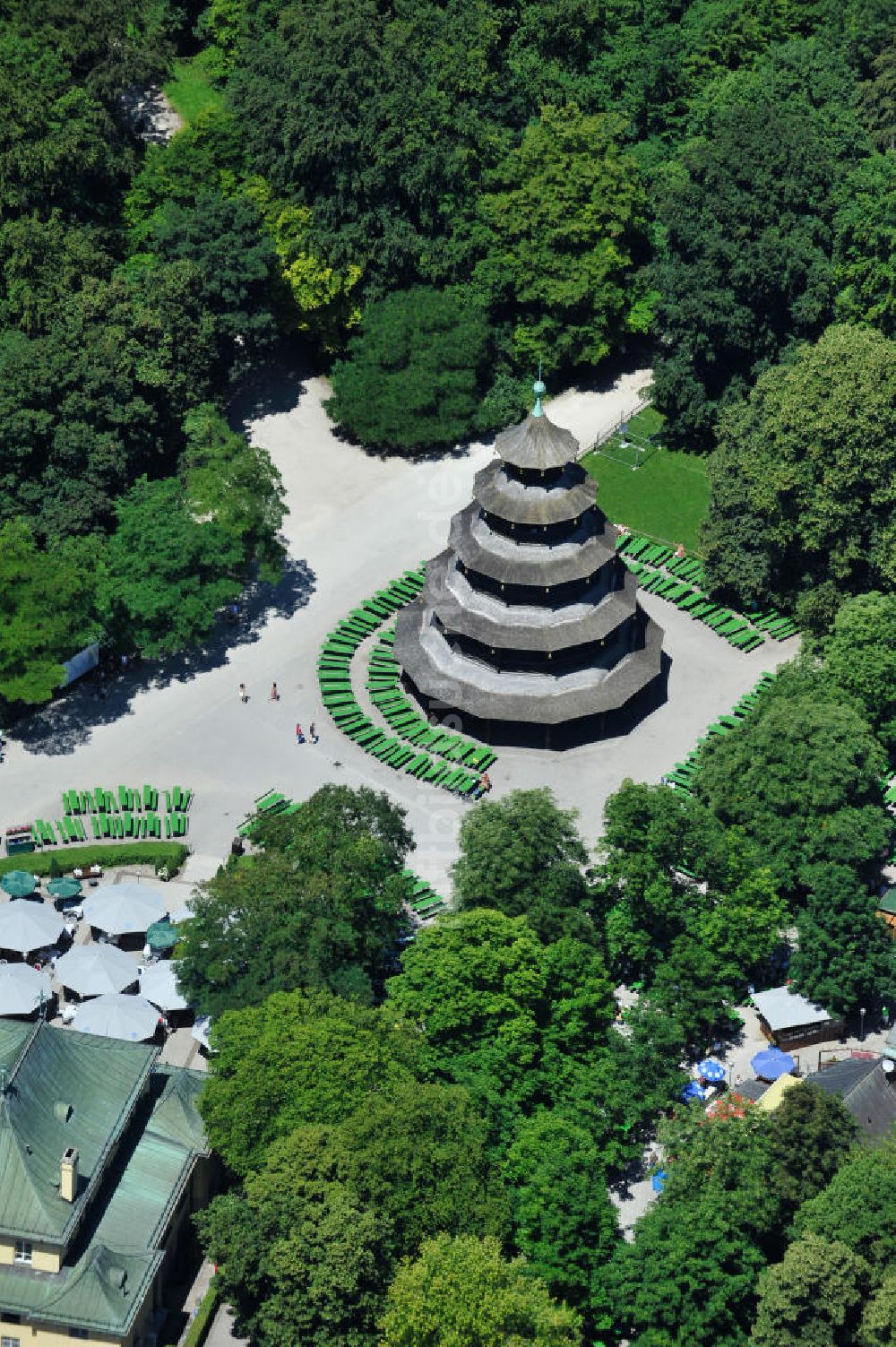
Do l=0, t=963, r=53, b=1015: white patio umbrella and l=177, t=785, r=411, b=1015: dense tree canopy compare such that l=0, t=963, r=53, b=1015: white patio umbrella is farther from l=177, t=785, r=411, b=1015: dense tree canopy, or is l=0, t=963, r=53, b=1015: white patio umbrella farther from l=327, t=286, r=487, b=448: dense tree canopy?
l=327, t=286, r=487, b=448: dense tree canopy

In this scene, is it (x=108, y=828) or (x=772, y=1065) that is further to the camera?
(x=108, y=828)

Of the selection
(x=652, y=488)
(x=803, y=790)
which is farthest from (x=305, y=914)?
(x=652, y=488)

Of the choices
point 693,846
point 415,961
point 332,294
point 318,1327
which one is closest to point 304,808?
point 415,961

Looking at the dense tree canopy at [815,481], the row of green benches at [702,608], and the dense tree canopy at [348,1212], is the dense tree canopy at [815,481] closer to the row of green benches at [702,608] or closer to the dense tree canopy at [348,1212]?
the row of green benches at [702,608]

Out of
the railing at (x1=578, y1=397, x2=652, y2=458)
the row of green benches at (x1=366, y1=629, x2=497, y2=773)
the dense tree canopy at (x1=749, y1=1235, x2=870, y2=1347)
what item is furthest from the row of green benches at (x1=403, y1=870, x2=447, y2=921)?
the railing at (x1=578, y1=397, x2=652, y2=458)

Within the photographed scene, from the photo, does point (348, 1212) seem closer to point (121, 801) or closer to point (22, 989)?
point (22, 989)

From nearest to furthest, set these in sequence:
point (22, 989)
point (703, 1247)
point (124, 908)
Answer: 1. point (703, 1247)
2. point (22, 989)
3. point (124, 908)

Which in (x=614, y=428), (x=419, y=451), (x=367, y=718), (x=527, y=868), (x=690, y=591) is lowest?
(x=527, y=868)
